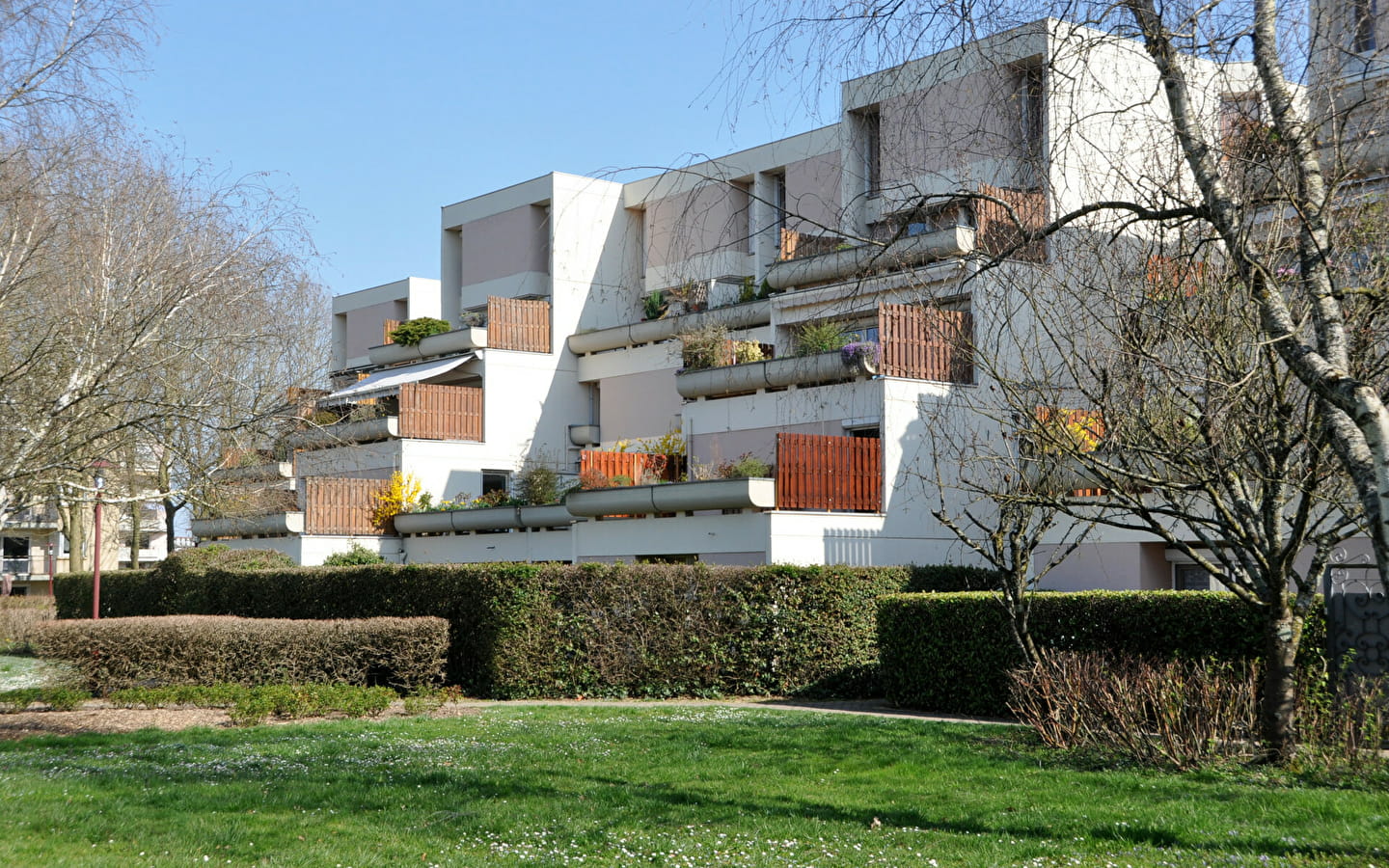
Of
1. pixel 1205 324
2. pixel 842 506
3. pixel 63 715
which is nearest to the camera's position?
pixel 1205 324

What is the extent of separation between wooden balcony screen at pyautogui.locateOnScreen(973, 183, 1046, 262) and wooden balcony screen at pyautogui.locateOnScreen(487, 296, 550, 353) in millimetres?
26030

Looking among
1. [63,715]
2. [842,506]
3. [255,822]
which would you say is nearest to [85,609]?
[63,715]

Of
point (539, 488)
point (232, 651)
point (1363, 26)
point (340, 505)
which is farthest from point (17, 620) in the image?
point (1363, 26)

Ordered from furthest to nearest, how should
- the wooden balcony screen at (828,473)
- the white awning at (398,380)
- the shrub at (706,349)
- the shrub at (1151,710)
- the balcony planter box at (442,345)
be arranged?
the balcony planter box at (442,345) < the white awning at (398,380) < the shrub at (706,349) < the wooden balcony screen at (828,473) < the shrub at (1151,710)

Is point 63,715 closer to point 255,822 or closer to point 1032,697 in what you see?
point 255,822

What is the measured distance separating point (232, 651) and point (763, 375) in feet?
38.7

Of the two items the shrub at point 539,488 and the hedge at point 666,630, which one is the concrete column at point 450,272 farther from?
the hedge at point 666,630

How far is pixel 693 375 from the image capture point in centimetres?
2670

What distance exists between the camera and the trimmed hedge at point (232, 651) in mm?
17641

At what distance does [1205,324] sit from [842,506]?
13.5 metres

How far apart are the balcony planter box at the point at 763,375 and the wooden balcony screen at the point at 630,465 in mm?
1634

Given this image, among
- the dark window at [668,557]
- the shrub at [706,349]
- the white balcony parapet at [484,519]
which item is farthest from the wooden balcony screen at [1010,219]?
the white balcony parapet at [484,519]

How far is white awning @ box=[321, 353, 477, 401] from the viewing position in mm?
35219

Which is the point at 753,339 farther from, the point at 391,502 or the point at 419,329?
the point at 419,329
